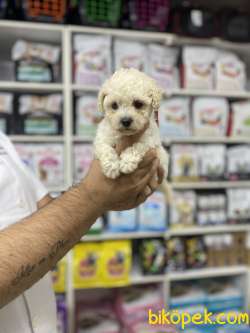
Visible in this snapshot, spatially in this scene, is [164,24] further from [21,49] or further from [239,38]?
[21,49]

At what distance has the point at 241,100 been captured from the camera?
1.79 metres

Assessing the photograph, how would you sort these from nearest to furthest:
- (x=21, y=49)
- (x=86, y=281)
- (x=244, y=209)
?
(x=21, y=49) → (x=86, y=281) → (x=244, y=209)

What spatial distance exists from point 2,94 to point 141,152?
110 centimetres

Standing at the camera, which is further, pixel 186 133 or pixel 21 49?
pixel 186 133

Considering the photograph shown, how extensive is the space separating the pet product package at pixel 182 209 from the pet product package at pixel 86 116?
60 centimetres

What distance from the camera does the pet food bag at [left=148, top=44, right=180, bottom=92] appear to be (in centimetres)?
159

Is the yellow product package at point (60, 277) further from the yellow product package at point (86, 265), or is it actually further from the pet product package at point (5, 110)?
the pet product package at point (5, 110)

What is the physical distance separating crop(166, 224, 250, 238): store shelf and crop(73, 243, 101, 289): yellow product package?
416mm

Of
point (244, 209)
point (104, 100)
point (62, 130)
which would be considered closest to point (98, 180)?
point (104, 100)

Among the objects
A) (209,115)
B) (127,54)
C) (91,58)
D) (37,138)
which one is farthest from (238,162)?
(37,138)

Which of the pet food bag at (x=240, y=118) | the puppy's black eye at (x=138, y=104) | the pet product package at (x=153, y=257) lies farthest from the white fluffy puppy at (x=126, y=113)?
the pet food bag at (x=240, y=118)

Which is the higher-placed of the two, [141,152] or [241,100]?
[241,100]

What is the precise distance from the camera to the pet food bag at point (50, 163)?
150 cm

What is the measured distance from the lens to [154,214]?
5.30 ft
